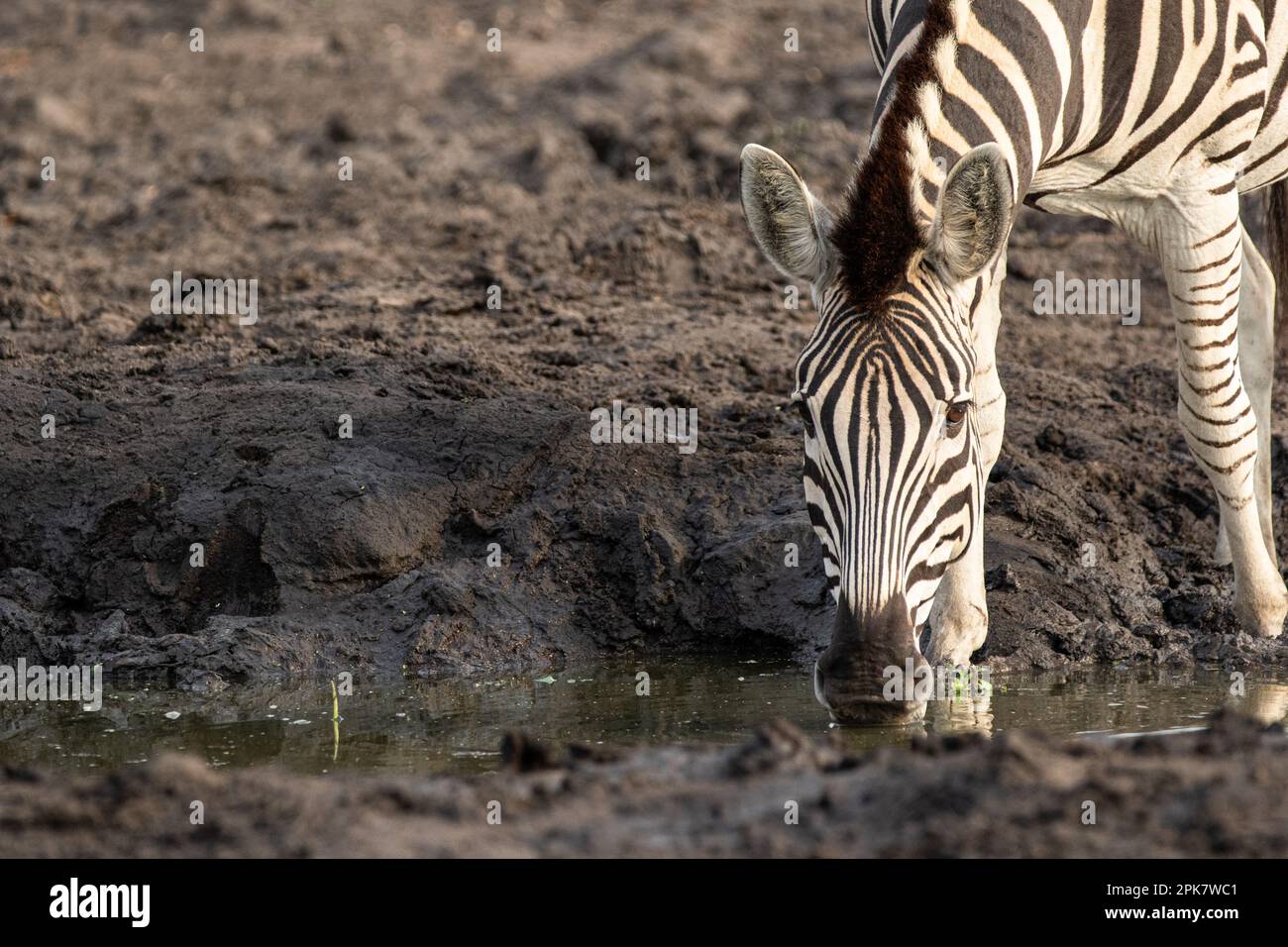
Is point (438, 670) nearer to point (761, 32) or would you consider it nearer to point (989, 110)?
point (989, 110)

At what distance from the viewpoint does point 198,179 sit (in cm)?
1215

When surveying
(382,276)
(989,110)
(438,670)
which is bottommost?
(438,670)

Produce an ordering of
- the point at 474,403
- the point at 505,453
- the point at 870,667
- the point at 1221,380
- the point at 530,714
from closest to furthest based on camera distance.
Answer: the point at 870,667
the point at 530,714
the point at 1221,380
the point at 505,453
the point at 474,403

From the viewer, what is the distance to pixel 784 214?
509cm

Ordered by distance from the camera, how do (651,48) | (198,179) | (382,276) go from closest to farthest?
(382,276), (198,179), (651,48)

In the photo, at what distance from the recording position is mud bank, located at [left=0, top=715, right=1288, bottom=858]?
363 cm

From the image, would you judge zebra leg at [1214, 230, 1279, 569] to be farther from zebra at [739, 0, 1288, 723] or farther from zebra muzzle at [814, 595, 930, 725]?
zebra muzzle at [814, 595, 930, 725]

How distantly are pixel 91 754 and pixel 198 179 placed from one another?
7417 millimetres

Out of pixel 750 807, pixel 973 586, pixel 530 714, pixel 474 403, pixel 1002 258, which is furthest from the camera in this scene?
pixel 474 403

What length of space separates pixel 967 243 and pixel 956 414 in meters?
0.53

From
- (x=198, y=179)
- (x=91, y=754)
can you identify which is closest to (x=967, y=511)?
(x=91, y=754)

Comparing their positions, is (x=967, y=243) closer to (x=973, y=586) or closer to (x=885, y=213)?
(x=885, y=213)

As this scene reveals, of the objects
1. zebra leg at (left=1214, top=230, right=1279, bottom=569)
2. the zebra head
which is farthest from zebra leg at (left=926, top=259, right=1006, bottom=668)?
zebra leg at (left=1214, top=230, right=1279, bottom=569)

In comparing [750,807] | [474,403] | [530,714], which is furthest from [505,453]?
[750,807]
